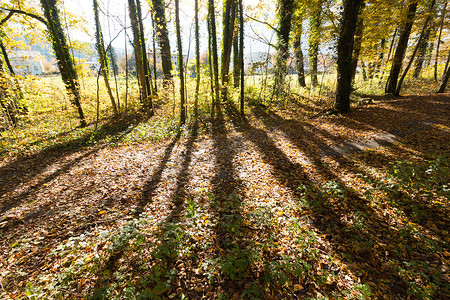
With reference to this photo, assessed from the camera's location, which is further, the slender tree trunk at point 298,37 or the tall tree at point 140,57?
the slender tree trunk at point 298,37

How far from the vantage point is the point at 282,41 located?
46.3 feet

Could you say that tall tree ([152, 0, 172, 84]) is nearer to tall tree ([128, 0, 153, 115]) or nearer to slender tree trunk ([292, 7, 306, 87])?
tall tree ([128, 0, 153, 115])

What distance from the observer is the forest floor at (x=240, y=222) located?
278 centimetres

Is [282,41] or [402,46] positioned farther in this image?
[282,41]

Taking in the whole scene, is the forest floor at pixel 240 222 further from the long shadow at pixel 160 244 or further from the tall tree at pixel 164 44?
the tall tree at pixel 164 44

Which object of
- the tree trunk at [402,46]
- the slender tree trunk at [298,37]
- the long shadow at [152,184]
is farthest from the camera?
the slender tree trunk at [298,37]

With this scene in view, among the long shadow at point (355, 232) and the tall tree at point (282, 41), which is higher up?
the tall tree at point (282, 41)

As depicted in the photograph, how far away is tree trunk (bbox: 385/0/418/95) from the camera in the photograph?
1157 cm

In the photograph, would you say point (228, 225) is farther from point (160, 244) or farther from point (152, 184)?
point (152, 184)

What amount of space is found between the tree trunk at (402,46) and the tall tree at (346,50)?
6.04 metres

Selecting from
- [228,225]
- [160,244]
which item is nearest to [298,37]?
[228,225]

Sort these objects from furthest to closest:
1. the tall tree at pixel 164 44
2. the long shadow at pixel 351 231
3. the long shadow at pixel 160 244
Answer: the tall tree at pixel 164 44, the long shadow at pixel 351 231, the long shadow at pixel 160 244

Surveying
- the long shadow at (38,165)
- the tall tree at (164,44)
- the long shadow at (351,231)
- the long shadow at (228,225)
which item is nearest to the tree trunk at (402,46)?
the long shadow at (351,231)

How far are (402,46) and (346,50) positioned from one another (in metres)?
7.69
